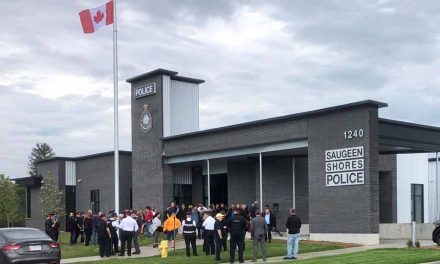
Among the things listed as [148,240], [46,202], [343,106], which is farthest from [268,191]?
[46,202]

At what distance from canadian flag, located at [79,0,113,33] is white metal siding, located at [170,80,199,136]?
9852mm

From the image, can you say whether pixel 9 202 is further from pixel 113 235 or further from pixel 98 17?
pixel 113 235

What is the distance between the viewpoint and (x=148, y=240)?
31.7 meters

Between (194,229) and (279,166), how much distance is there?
11615 mm

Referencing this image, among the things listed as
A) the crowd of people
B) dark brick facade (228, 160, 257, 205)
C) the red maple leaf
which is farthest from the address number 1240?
the red maple leaf

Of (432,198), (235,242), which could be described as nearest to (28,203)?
(432,198)

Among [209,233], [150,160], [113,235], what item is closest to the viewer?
[209,233]

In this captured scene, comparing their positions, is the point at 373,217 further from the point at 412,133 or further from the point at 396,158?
the point at 396,158

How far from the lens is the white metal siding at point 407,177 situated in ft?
122

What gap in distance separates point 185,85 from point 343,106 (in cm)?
1473

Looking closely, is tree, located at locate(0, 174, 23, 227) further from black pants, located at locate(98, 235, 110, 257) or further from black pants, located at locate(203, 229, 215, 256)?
black pants, located at locate(203, 229, 215, 256)

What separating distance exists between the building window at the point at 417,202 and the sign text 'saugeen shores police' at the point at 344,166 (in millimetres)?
13635

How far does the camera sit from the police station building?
1016 inches

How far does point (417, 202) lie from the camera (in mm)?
39562
